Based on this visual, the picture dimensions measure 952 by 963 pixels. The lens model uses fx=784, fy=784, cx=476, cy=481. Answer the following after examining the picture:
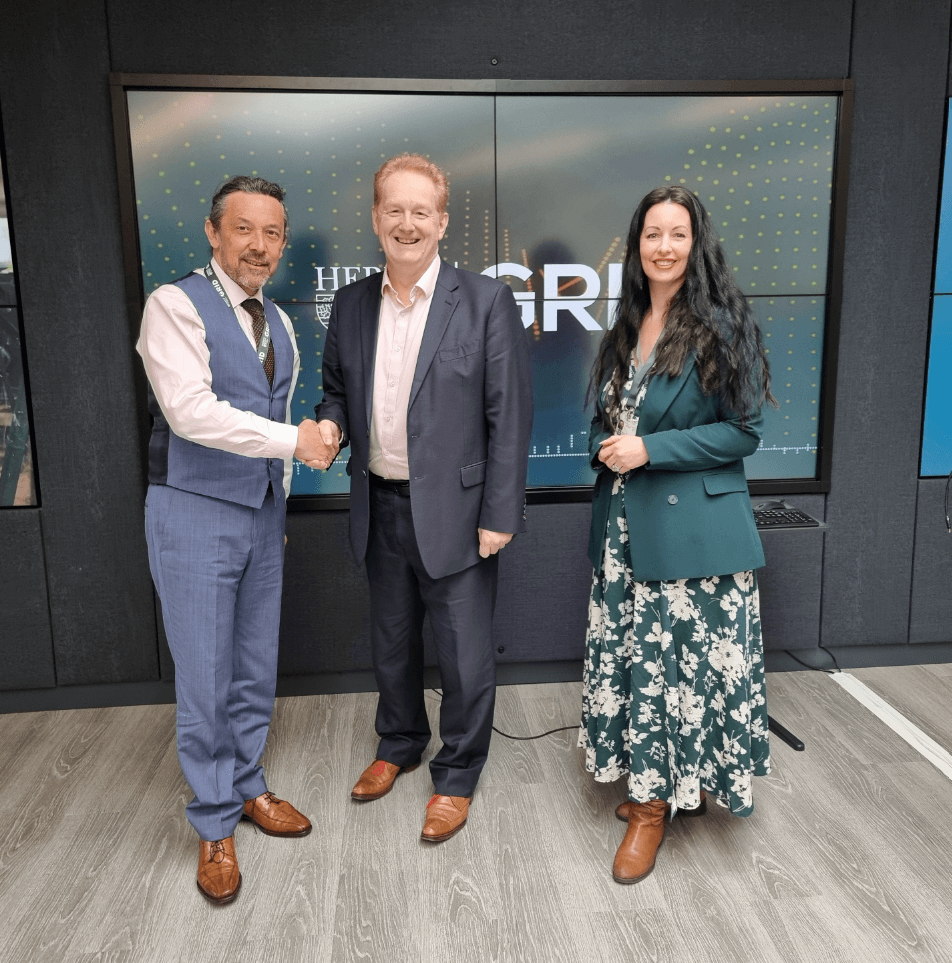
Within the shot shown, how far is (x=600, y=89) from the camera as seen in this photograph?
284 cm

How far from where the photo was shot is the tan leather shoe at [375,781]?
2.43m

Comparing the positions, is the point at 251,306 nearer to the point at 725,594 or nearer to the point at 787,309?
the point at 725,594

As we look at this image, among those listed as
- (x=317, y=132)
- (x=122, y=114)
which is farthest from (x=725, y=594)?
(x=122, y=114)

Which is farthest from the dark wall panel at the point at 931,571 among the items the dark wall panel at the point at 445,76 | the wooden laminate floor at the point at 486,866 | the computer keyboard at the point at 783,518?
the computer keyboard at the point at 783,518

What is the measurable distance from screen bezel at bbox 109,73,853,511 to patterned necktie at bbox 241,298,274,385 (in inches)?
36.4

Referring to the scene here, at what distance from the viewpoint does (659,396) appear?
6.60 ft

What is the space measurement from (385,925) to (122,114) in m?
2.68

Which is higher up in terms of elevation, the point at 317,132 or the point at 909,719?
the point at 317,132

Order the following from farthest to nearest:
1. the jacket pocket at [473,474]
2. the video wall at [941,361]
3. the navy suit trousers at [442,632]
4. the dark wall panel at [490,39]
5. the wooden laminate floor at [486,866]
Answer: the video wall at [941,361], the dark wall panel at [490,39], the navy suit trousers at [442,632], the jacket pocket at [473,474], the wooden laminate floor at [486,866]

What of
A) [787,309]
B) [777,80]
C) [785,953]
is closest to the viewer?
[785,953]

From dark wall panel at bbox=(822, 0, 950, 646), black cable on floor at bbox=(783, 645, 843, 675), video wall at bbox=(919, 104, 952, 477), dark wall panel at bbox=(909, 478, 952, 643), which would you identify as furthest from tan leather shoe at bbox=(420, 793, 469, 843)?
video wall at bbox=(919, 104, 952, 477)

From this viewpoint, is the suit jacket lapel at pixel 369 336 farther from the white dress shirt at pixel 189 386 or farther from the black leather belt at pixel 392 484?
the white dress shirt at pixel 189 386

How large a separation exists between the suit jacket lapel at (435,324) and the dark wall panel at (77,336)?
4.50 feet

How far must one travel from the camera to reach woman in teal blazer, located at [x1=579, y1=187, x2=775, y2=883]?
1968mm
